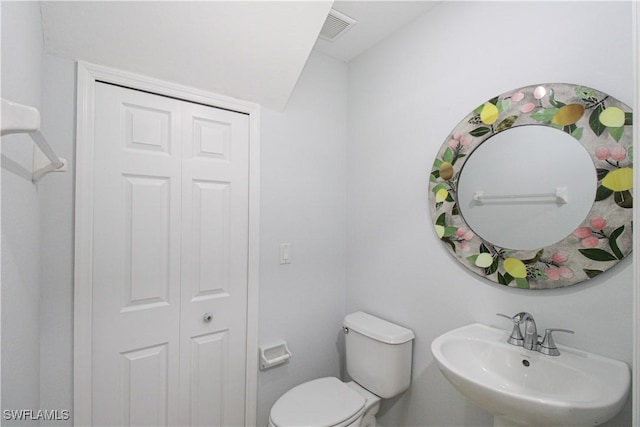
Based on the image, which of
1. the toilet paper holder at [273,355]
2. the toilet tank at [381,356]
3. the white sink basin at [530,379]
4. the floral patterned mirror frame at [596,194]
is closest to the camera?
the white sink basin at [530,379]

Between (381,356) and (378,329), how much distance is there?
5.1 inches

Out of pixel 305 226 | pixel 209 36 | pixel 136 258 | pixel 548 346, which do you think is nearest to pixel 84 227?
pixel 136 258

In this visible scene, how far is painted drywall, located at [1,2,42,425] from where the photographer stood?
640 mm

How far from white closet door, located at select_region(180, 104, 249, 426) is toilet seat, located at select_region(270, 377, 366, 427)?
13.0 inches

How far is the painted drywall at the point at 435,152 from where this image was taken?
103cm

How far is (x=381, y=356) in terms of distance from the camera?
1.52 metres

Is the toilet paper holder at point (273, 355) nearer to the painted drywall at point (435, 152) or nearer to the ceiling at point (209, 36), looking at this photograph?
the painted drywall at point (435, 152)

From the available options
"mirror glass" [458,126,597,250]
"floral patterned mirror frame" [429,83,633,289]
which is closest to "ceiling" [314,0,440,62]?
"floral patterned mirror frame" [429,83,633,289]

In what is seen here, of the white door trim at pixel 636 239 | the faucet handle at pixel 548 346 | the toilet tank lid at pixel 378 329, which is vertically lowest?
the toilet tank lid at pixel 378 329

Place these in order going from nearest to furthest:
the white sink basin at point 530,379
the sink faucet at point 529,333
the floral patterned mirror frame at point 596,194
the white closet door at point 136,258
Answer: the white sink basin at point 530,379 → the floral patterned mirror frame at point 596,194 → the sink faucet at point 529,333 → the white closet door at point 136,258

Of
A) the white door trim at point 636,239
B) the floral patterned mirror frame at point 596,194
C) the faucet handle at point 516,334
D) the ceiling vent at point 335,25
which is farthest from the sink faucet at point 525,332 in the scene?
the ceiling vent at point 335,25

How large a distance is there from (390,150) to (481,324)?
993mm

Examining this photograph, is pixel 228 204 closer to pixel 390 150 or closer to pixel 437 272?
pixel 390 150

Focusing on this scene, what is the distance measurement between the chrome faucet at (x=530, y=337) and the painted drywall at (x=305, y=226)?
1.06 meters
